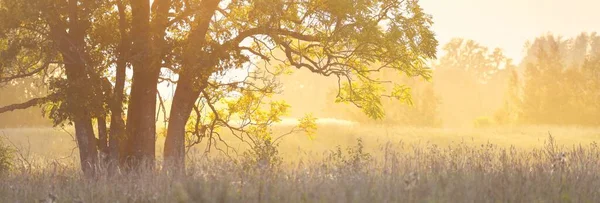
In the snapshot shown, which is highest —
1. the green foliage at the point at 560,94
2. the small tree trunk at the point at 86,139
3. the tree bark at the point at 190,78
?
the green foliage at the point at 560,94

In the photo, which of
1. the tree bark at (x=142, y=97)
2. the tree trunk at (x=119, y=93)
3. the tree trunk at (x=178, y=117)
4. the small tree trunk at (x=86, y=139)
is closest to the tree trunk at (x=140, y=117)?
the tree bark at (x=142, y=97)

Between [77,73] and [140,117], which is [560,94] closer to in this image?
[140,117]

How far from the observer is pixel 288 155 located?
1092 inches

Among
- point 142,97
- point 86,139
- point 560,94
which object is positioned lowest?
point 86,139

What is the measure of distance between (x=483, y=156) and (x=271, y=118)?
29.6 feet

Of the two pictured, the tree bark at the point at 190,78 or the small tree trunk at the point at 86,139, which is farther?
the small tree trunk at the point at 86,139

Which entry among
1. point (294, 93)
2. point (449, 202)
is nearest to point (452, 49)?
point (294, 93)

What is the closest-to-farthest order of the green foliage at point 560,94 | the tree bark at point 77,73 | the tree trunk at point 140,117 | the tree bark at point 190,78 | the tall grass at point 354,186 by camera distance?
the tall grass at point 354,186
the tree bark at point 77,73
the tree bark at point 190,78
the tree trunk at point 140,117
the green foliage at point 560,94

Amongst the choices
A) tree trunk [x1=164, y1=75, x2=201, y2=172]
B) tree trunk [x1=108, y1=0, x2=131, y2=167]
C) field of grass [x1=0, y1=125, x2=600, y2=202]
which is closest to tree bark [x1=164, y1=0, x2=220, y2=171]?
tree trunk [x1=164, y1=75, x2=201, y2=172]

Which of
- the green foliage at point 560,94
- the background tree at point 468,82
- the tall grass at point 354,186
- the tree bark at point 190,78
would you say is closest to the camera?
the tall grass at point 354,186

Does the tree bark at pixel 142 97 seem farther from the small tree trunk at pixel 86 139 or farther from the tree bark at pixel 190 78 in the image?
the small tree trunk at pixel 86 139

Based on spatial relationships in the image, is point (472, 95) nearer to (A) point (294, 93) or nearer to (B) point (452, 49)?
(B) point (452, 49)

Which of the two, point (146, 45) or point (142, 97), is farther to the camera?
point (142, 97)

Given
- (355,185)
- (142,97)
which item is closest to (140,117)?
(142,97)
